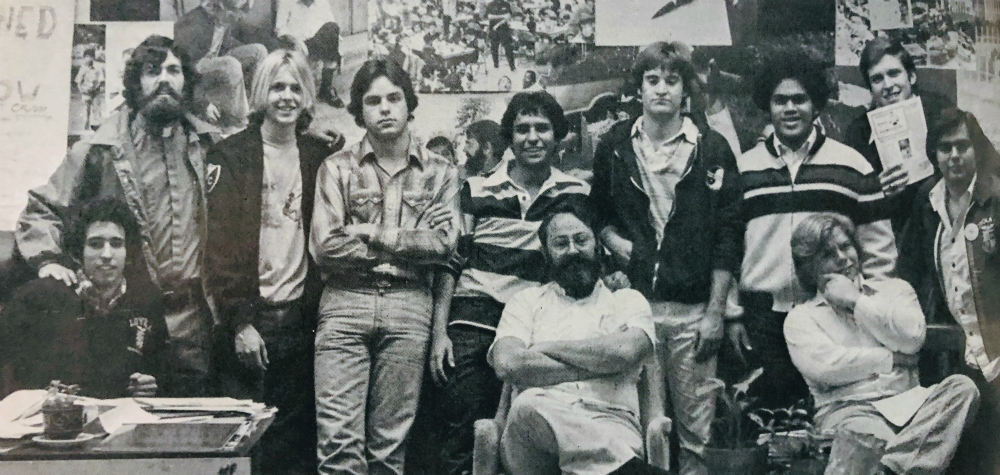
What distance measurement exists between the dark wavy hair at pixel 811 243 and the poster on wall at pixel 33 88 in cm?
432

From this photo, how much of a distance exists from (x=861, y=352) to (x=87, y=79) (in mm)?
4788

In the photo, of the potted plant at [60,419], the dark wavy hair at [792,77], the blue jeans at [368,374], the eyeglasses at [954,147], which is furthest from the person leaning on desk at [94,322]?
the eyeglasses at [954,147]

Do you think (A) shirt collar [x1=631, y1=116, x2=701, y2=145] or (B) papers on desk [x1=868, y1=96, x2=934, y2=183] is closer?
(A) shirt collar [x1=631, y1=116, x2=701, y2=145]

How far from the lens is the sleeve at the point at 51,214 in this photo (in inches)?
200

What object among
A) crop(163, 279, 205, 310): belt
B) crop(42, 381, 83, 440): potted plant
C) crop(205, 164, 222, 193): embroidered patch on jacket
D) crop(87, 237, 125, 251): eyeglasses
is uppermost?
crop(205, 164, 222, 193): embroidered patch on jacket

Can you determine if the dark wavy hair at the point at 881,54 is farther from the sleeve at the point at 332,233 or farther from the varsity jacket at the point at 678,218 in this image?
the sleeve at the point at 332,233

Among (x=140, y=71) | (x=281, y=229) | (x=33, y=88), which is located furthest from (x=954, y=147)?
(x=33, y=88)

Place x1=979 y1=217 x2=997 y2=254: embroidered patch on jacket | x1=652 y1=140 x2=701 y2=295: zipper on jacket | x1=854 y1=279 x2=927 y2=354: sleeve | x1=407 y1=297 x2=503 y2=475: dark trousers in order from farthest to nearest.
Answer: x1=979 y1=217 x2=997 y2=254: embroidered patch on jacket < x1=854 y1=279 x2=927 y2=354: sleeve < x1=652 y1=140 x2=701 y2=295: zipper on jacket < x1=407 y1=297 x2=503 y2=475: dark trousers

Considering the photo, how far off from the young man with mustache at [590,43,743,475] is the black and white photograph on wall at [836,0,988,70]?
1.05m

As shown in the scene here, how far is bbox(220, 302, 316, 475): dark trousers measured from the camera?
4.91m

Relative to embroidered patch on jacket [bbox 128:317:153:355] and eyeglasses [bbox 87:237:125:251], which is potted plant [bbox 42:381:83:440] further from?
eyeglasses [bbox 87:237:125:251]

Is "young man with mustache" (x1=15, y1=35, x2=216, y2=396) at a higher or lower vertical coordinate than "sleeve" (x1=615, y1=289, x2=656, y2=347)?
higher

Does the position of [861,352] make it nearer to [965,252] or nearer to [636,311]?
[965,252]

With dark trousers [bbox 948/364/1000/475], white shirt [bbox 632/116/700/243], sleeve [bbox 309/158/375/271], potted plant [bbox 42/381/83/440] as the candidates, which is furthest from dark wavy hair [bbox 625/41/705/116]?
potted plant [bbox 42/381/83/440]
